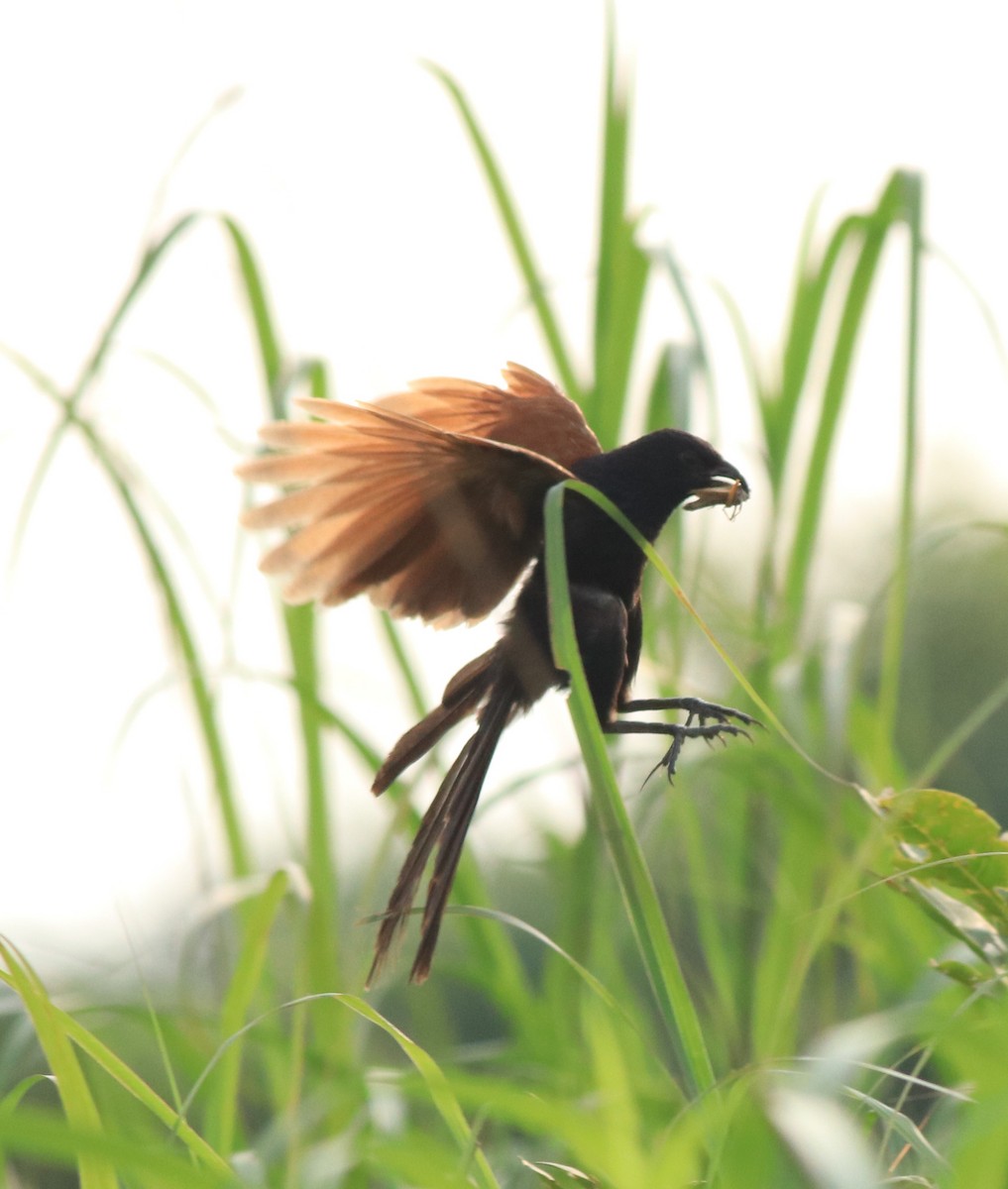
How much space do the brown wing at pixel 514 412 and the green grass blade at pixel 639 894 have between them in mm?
582

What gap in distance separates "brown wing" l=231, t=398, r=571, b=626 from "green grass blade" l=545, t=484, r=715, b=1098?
0.25 metres

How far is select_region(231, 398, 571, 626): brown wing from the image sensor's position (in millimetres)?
1041

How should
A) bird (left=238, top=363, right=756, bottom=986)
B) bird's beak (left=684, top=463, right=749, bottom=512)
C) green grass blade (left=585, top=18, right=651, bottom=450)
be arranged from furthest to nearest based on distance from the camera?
1. green grass blade (left=585, top=18, right=651, bottom=450)
2. bird's beak (left=684, top=463, right=749, bottom=512)
3. bird (left=238, top=363, right=756, bottom=986)

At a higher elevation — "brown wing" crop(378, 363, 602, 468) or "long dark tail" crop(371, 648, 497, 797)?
"brown wing" crop(378, 363, 602, 468)

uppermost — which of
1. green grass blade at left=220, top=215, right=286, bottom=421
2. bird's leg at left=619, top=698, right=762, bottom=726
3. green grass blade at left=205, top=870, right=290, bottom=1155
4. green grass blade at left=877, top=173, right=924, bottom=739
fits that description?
green grass blade at left=220, top=215, right=286, bottom=421

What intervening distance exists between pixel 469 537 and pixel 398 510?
89 millimetres

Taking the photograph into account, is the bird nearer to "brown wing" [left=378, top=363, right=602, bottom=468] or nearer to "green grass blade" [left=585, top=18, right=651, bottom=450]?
"brown wing" [left=378, top=363, right=602, bottom=468]

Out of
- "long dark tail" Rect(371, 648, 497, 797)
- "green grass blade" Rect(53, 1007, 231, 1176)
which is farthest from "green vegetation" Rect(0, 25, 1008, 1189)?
"long dark tail" Rect(371, 648, 497, 797)

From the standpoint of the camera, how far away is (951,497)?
1146 centimetres

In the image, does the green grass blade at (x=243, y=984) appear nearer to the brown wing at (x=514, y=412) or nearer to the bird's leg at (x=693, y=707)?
the bird's leg at (x=693, y=707)

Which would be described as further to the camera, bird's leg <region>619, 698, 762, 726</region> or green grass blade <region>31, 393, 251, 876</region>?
green grass blade <region>31, 393, 251, 876</region>

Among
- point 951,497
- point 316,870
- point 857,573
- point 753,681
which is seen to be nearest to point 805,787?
point 753,681

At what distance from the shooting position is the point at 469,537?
122 cm

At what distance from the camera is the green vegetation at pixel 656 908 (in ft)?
3.04
